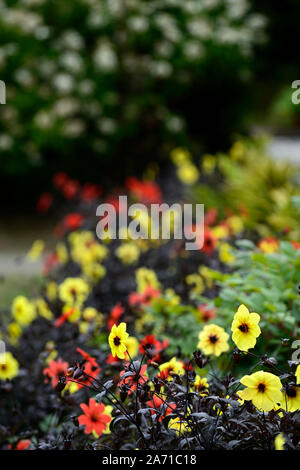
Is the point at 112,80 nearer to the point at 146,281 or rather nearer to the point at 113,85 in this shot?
the point at 113,85

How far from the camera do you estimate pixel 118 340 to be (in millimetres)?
1612

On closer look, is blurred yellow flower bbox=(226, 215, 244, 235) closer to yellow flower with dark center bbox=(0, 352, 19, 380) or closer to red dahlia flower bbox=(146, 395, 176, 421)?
yellow flower with dark center bbox=(0, 352, 19, 380)

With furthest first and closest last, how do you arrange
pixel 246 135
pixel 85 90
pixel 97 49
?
1. pixel 246 135
2. pixel 97 49
3. pixel 85 90

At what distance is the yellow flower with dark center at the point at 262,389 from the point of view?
149 cm

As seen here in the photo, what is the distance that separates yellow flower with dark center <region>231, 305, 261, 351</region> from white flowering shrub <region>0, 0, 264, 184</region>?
5.07 metres

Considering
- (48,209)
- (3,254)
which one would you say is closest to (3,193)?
(48,209)

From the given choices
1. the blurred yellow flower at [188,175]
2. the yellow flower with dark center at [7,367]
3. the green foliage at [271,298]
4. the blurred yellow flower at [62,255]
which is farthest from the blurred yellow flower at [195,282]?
the blurred yellow flower at [188,175]

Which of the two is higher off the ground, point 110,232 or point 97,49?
point 97,49

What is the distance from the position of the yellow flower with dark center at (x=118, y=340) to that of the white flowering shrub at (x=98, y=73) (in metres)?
5.00

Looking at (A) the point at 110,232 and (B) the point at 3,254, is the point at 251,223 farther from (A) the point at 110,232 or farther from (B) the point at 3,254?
(B) the point at 3,254

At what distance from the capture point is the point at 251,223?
4434 mm

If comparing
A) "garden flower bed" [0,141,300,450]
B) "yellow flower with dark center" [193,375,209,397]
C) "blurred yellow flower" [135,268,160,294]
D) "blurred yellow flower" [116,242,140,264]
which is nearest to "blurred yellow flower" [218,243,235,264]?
"garden flower bed" [0,141,300,450]

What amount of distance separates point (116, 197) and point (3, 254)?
133cm

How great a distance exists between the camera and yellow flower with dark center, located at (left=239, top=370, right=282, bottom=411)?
1.49 meters
